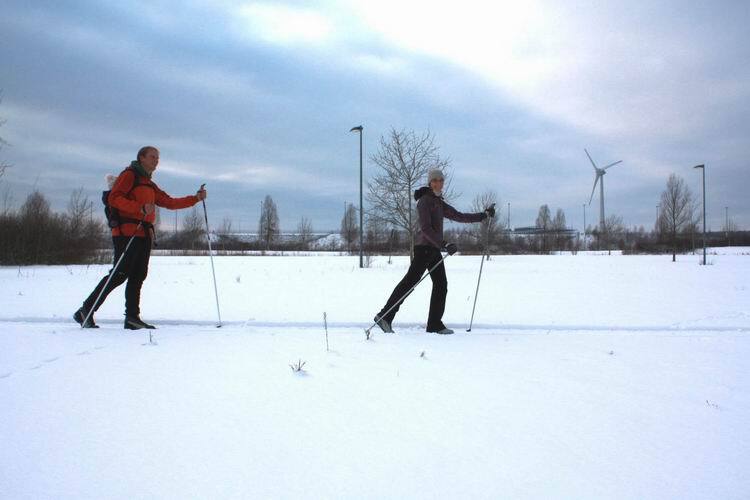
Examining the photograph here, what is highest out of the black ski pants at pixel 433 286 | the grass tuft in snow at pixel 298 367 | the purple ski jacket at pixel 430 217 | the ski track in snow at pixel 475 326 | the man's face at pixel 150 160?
the man's face at pixel 150 160

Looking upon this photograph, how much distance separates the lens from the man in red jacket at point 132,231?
480 cm

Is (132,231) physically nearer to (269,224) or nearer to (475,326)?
(475,326)

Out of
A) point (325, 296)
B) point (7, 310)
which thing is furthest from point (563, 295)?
point (7, 310)

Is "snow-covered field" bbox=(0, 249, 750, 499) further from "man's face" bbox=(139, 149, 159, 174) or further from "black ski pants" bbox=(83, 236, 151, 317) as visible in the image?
"man's face" bbox=(139, 149, 159, 174)

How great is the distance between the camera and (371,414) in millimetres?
2398

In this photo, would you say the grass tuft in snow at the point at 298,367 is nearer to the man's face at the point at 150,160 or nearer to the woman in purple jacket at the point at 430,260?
the woman in purple jacket at the point at 430,260

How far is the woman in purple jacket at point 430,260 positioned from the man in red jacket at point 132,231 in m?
2.69

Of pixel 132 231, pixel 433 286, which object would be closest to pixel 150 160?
pixel 132 231

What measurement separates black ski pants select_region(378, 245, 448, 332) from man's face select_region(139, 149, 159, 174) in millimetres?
3064

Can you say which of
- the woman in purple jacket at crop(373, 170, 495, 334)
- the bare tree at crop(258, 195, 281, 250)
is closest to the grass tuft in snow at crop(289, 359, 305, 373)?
the woman in purple jacket at crop(373, 170, 495, 334)

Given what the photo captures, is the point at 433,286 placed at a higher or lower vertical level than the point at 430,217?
lower

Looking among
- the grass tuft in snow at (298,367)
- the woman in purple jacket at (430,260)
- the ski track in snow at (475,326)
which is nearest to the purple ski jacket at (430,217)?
the woman in purple jacket at (430,260)

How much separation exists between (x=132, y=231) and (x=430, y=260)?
3355mm

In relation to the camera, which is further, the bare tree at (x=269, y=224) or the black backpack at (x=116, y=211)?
the bare tree at (x=269, y=224)
